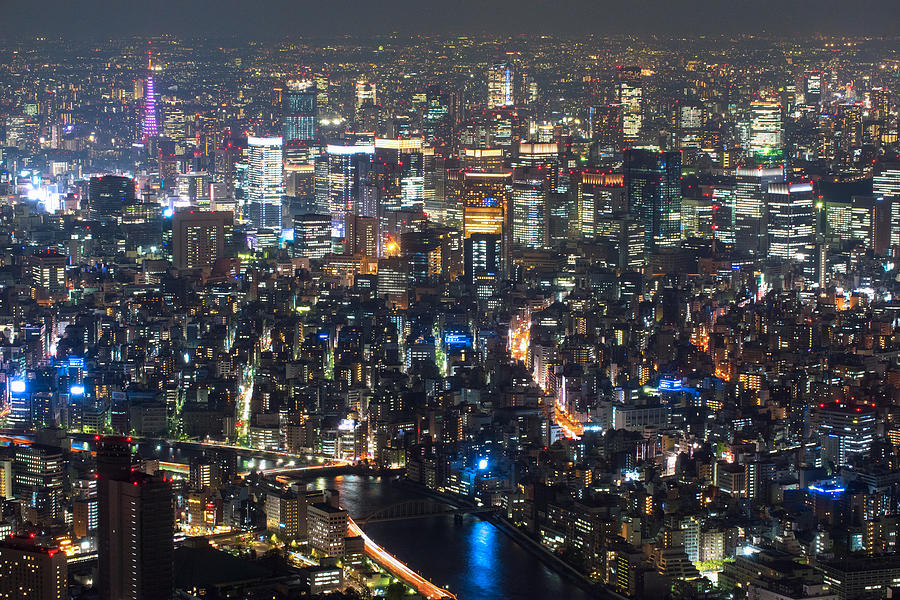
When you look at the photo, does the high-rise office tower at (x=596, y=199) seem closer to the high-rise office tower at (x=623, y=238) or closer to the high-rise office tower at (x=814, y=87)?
the high-rise office tower at (x=623, y=238)

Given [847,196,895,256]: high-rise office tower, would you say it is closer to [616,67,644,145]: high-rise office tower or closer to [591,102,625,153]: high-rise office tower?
[616,67,644,145]: high-rise office tower

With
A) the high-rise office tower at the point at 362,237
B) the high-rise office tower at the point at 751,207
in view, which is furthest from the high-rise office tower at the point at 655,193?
the high-rise office tower at the point at 362,237

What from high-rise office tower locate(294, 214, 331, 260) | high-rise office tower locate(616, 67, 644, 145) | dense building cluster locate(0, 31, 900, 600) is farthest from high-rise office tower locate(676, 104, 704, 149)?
high-rise office tower locate(294, 214, 331, 260)

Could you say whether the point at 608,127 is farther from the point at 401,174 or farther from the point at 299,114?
the point at 299,114

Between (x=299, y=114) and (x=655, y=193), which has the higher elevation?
(x=299, y=114)

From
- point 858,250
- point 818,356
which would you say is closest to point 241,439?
point 818,356

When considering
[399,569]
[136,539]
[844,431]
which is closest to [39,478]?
[399,569]

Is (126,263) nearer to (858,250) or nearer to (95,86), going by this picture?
(95,86)
